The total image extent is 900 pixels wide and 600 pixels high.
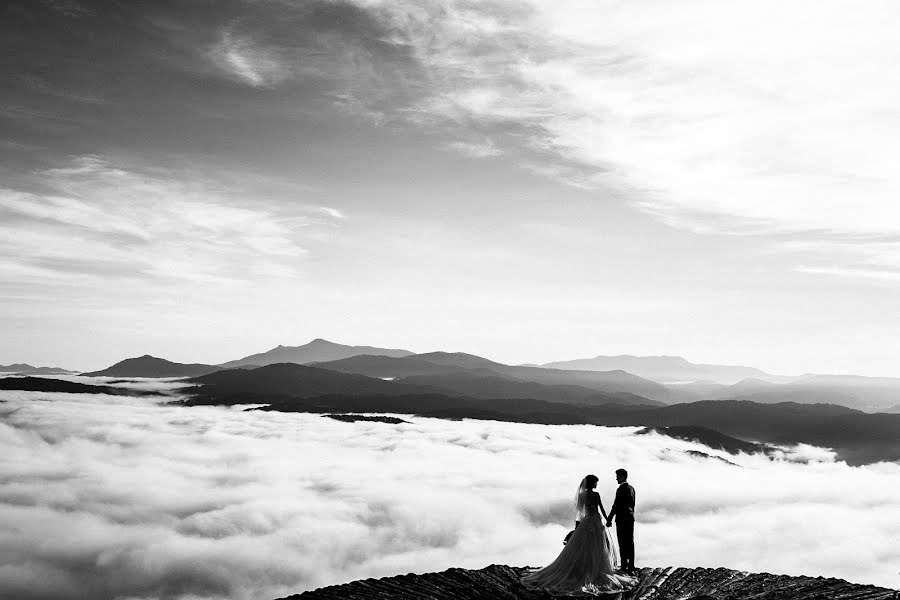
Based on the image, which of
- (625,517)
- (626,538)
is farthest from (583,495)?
(626,538)

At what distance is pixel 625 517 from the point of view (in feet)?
52.9

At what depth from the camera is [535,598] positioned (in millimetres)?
14742

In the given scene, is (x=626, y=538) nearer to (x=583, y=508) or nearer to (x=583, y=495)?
(x=583, y=508)

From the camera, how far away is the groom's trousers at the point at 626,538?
16.2 metres

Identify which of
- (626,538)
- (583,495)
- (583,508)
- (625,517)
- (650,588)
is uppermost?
(583,495)

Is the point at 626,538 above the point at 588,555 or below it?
above

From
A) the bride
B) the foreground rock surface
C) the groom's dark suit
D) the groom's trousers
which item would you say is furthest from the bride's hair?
the foreground rock surface

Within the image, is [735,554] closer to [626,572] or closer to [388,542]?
[388,542]

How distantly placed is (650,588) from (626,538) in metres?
1.28

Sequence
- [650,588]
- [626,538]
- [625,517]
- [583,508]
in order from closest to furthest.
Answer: [583,508]
[650,588]
[625,517]
[626,538]

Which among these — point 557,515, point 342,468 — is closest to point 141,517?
point 342,468

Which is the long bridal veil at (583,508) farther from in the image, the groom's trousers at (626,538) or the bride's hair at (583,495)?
the groom's trousers at (626,538)

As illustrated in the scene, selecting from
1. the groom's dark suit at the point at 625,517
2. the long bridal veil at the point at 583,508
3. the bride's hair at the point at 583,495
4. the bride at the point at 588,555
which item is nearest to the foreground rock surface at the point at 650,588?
the bride at the point at 588,555

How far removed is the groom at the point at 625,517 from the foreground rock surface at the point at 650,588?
2.24 ft
